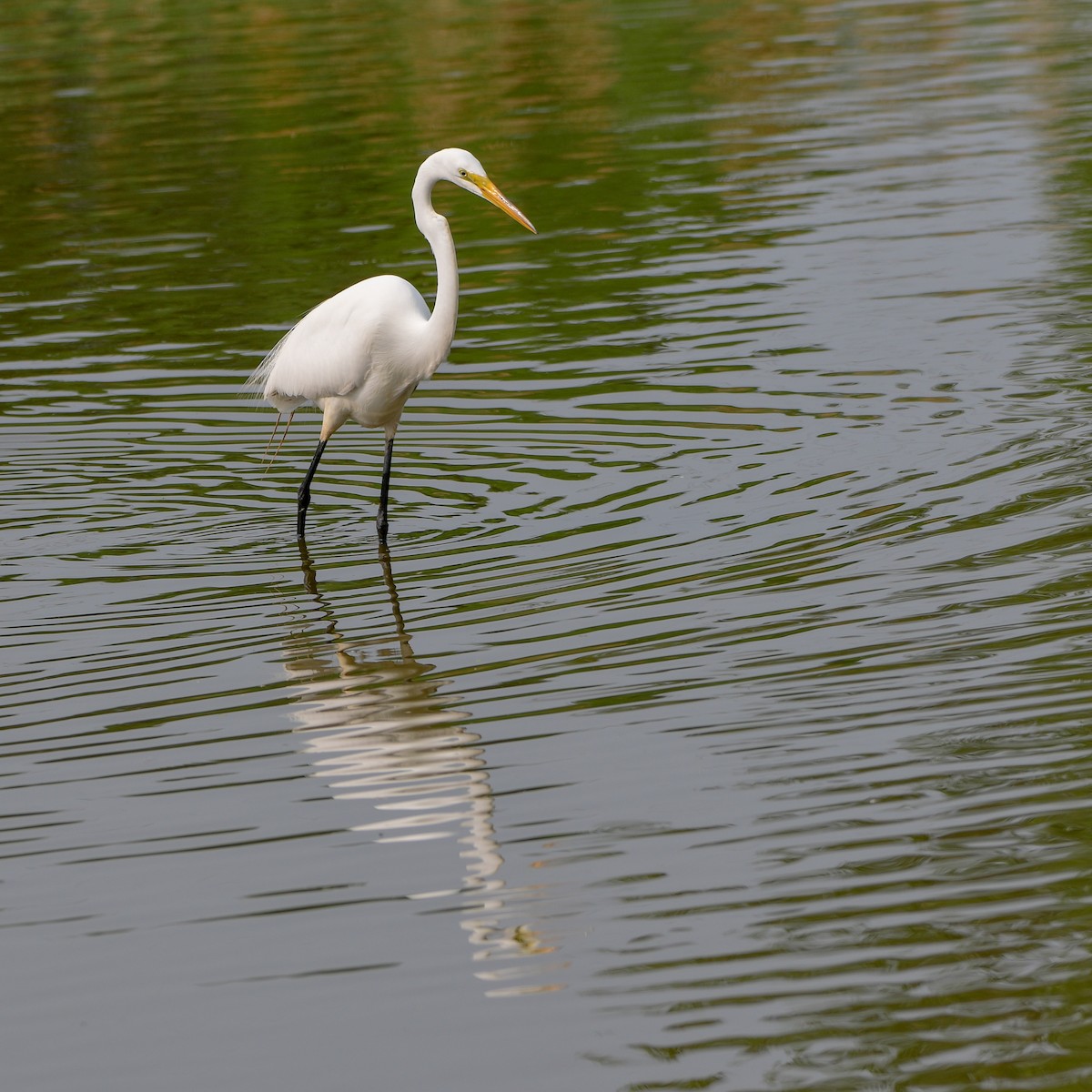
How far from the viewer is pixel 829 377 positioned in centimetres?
1191

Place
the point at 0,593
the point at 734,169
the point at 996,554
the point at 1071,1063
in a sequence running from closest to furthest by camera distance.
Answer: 1. the point at 1071,1063
2. the point at 996,554
3. the point at 0,593
4. the point at 734,169

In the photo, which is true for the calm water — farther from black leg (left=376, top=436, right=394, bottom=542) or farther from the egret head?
the egret head

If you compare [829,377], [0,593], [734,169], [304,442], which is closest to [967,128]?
[734,169]

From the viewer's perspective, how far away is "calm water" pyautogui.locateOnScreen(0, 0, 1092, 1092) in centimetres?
494

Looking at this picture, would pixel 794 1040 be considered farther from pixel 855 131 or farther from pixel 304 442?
pixel 855 131

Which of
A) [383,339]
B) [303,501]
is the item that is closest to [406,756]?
[383,339]

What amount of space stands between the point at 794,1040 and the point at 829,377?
25.0 feet

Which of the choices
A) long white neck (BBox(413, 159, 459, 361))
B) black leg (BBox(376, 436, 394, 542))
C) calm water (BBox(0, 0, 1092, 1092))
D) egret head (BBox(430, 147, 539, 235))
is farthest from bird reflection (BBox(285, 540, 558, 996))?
egret head (BBox(430, 147, 539, 235))

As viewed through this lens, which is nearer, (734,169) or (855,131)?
(734,169)

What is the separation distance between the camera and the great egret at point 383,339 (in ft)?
30.9

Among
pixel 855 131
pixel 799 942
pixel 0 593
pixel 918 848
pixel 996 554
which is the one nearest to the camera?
pixel 799 942

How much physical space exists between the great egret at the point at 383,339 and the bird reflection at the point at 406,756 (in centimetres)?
159

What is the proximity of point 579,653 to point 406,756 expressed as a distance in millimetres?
1110

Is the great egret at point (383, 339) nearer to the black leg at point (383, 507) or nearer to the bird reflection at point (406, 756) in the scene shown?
the black leg at point (383, 507)
